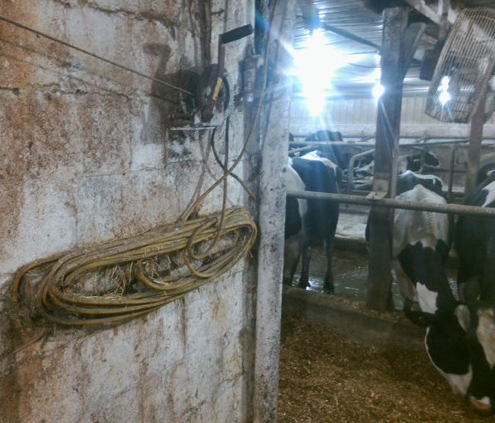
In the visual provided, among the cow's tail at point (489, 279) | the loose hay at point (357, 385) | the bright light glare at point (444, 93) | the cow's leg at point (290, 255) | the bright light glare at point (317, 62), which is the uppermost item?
the bright light glare at point (317, 62)

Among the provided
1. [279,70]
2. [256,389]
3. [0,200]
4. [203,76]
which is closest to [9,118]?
[0,200]

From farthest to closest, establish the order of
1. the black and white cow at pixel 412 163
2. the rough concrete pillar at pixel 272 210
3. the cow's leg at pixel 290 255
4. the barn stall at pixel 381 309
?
1. the black and white cow at pixel 412 163
2. the cow's leg at pixel 290 255
3. the barn stall at pixel 381 309
4. the rough concrete pillar at pixel 272 210

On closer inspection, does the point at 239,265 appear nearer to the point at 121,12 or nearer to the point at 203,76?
the point at 203,76

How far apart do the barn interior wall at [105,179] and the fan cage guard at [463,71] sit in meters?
2.18

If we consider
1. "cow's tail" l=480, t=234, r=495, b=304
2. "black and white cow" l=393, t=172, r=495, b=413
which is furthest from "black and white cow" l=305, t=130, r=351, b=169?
"cow's tail" l=480, t=234, r=495, b=304

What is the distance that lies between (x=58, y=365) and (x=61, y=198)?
585 millimetres

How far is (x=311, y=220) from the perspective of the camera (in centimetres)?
605

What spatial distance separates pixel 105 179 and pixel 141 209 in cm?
22

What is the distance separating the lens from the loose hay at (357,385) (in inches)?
117

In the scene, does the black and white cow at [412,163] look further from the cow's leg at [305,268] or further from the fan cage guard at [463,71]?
the fan cage guard at [463,71]

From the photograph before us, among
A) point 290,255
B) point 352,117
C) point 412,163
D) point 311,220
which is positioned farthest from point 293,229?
point 352,117

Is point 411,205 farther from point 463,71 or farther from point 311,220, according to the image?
point 311,220

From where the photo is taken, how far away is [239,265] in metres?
2.54

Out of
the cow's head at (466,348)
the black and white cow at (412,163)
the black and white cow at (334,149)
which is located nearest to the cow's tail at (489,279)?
the cow's head at (466,348)
